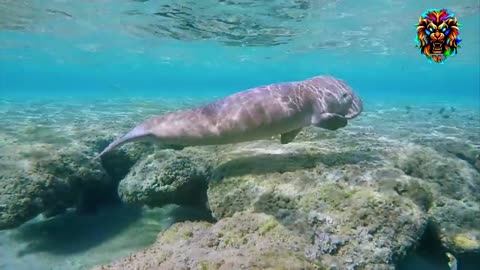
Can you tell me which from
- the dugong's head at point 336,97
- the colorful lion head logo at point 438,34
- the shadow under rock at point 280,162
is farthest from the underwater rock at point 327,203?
the colorful lion head logo at point 438,34

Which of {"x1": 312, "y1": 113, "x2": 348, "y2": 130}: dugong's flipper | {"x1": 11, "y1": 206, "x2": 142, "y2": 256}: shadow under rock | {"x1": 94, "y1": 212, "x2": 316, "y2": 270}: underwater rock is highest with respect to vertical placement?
{"x1": 312, "y1": 113, "x2": 348, "y2": 130}: dugong's flipper

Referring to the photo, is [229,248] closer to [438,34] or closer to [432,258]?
[432,258]

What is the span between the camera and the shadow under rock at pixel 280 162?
6090 mm

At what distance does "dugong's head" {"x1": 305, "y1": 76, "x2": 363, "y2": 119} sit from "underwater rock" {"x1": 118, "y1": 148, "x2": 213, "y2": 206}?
2.53 metres

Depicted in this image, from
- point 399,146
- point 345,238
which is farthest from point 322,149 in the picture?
point 345,238

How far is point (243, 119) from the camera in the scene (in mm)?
5840

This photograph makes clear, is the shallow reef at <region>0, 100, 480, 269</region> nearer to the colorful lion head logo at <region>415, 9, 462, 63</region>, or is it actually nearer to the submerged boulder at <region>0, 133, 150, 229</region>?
the submerged boulder at <region>0, 133, 150, 229</region>

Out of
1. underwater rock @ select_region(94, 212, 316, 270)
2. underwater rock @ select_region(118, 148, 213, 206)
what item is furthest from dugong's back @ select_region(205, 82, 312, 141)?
underwater rock @ select_region(94, 212, 316, 270)

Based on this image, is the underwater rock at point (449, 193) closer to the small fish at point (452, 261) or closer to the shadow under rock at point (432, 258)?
the shadow under rock at point (432, 258)

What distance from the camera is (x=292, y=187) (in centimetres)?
545

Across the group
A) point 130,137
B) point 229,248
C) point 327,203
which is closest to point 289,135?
point 327,203

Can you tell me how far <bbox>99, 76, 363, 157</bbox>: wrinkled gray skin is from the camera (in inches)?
228

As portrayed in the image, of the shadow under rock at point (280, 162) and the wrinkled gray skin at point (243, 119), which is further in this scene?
the shadow under rock at point (280, 162)

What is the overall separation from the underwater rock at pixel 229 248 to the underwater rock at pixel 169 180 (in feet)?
5.42
